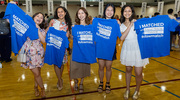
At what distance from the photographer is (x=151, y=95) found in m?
2.75

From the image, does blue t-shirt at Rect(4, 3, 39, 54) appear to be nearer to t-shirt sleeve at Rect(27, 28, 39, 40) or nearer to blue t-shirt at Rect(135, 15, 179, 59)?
t-shirt sleeve at Rect(27, 28, 39, 40)

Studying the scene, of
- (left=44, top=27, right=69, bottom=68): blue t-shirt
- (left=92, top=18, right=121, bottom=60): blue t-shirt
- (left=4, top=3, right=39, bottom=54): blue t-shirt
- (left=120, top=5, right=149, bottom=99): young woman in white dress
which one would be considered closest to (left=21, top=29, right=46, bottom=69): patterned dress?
(left=4, top=3, right=39, bottom=54): blue t-shirt

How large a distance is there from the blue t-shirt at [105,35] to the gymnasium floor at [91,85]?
0.95 metres

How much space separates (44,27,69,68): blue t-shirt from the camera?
99.3 inches

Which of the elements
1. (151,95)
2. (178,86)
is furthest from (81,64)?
(178,86)

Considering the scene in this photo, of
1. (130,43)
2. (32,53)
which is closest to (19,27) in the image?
(32,53)

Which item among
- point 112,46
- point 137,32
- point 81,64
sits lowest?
point 81,64

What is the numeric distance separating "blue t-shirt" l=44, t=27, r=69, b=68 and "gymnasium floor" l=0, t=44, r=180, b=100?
804mm

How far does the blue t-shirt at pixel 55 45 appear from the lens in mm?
2523

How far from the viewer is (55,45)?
2.59m

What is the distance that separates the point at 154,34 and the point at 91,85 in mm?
1838

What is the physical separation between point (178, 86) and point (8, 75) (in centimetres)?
457

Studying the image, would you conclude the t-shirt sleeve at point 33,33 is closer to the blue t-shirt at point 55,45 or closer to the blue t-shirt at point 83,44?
the blue t-shirt at point 55,45

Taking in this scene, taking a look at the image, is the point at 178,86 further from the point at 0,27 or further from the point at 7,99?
the point at 0,27
